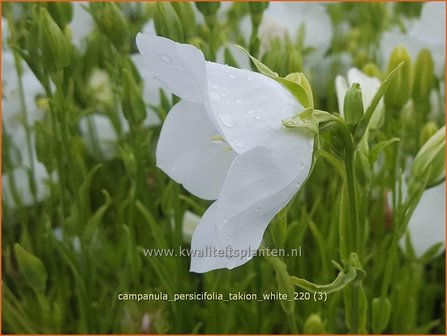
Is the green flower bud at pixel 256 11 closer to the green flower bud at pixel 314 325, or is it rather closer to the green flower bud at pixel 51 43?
the green flower bud at pixel 51 43

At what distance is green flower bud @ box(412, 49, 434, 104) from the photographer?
851mm

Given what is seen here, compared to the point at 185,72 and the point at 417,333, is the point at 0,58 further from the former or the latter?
the point at 417,333

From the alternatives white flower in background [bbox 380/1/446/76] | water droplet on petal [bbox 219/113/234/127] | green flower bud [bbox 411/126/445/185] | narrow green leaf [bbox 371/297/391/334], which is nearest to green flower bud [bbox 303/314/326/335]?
narrow green leaf [bbox 371/297/391/334]

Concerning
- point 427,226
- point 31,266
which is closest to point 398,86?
point 427,226

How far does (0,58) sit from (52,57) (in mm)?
245

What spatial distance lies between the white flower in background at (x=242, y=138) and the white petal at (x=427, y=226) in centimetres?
35

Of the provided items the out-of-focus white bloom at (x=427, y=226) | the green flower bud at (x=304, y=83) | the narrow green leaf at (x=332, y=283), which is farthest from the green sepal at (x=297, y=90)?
the out-of-focus white bloom at (x=427, y=226)

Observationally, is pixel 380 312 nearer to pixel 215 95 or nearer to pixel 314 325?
pixel 314 325

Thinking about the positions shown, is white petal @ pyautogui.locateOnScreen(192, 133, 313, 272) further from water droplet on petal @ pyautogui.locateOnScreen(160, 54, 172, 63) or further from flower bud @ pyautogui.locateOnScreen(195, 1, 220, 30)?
flower bud @ pyautogui.locateOnScreen(195, 1, 220, 30)

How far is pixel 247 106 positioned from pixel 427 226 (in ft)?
1.29

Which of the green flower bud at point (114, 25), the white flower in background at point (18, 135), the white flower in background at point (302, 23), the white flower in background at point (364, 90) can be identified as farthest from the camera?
Answer: the white flower in background at point (302, 23)

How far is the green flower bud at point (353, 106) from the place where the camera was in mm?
555

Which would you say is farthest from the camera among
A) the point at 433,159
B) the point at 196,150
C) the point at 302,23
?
the point at 302,23

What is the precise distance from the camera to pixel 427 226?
2.67 feet
